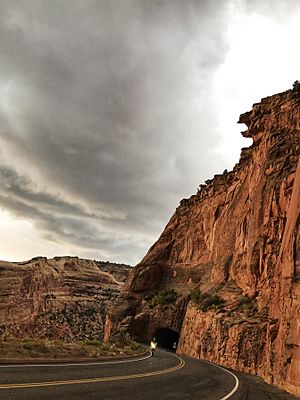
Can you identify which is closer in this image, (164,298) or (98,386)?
(98,386)

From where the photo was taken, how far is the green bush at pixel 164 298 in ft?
182

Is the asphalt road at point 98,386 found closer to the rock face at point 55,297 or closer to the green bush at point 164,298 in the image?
the green bush at point 164,298

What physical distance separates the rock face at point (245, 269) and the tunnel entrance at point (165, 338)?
303cm

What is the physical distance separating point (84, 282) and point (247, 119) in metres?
85.2

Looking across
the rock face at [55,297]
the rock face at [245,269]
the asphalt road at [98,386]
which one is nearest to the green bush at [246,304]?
the rock face at [245,269]

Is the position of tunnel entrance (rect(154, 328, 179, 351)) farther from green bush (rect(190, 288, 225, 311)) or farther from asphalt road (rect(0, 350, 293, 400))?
asphalt road (rect(0, 350, 293, 400))

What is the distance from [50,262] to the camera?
125250 millimetres

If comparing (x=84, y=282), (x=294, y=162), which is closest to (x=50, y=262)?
(x=84, y=282)

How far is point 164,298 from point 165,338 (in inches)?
308

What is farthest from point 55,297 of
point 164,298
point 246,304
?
point 246,304

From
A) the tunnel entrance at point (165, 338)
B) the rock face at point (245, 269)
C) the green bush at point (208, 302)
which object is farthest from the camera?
the tunnel entrance at point (165, 338)

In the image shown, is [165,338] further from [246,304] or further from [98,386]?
[98,386]

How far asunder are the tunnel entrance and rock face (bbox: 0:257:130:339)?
3205 cm

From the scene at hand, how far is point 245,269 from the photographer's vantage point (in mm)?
37000
